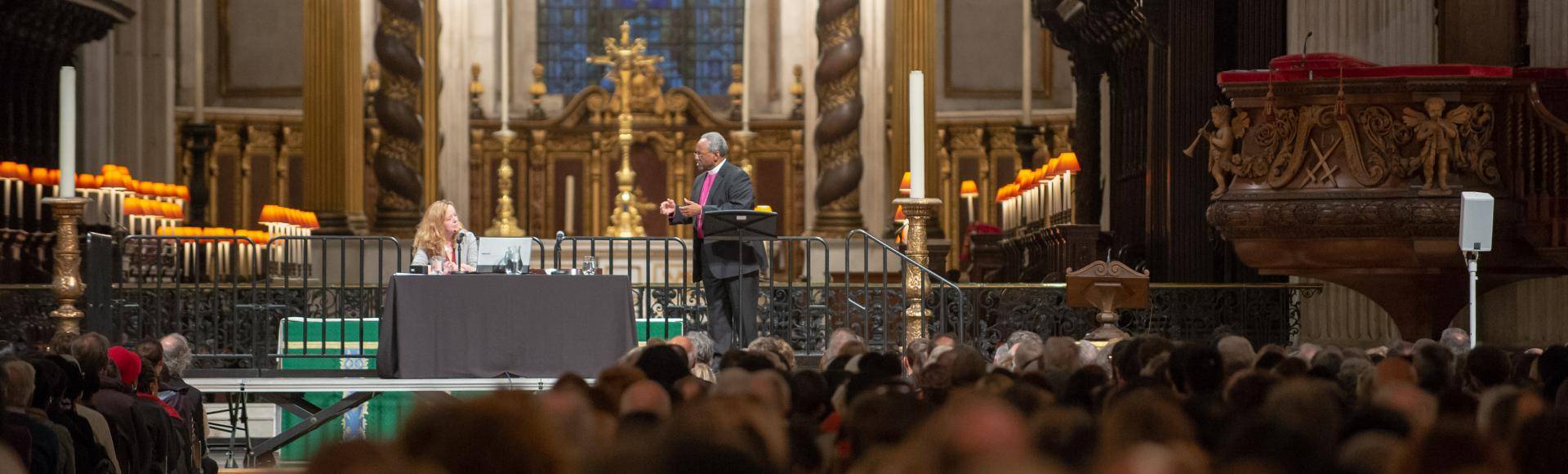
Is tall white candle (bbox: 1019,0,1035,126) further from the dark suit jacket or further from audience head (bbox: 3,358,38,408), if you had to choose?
audience head (bbox: 3,358,38,408)

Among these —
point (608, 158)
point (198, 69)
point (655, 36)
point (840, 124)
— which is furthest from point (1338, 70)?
point (655, 36)

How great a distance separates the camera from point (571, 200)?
69.0 feet

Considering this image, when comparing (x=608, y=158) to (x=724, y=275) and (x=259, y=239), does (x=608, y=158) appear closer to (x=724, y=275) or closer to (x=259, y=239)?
(x=259, y=239)

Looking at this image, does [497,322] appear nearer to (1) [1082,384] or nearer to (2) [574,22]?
(1) [1082,384]

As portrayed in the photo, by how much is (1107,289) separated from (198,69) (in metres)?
12.4

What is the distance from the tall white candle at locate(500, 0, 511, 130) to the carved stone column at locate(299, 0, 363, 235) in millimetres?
1505

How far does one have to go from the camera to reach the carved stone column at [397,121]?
1900 cm

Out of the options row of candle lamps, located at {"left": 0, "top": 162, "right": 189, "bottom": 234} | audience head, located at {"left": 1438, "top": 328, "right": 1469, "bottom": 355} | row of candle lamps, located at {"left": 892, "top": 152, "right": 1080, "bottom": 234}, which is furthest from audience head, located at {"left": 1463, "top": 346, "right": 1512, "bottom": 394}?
row of candle lamps, located at {"left": 0, "top": 162, "right": 189, "bottom": 234}

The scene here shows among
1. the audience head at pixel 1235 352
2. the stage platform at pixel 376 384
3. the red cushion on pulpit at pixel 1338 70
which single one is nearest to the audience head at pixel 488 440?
the audience head at pixel 1235 352

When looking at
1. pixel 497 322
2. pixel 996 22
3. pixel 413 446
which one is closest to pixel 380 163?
pixel 996 22

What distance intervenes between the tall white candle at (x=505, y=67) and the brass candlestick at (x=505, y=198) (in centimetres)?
17

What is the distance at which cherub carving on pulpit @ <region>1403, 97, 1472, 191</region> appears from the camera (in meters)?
9.75

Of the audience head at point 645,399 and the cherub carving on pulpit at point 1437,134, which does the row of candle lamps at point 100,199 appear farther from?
the audience head at point 645,399

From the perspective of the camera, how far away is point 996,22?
23859 millimetres
